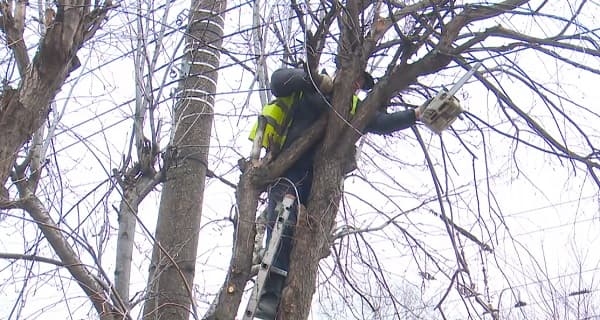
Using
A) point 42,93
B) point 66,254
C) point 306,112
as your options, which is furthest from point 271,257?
point 42,93

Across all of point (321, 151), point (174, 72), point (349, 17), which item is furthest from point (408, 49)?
point (174, 72)

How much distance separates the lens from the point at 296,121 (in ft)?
13.5

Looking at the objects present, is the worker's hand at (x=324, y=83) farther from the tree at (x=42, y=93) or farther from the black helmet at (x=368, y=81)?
the tree at (x=42, y=93)

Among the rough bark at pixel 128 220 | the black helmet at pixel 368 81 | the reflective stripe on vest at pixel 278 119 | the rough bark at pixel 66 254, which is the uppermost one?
the black helmet at pixel 368 81

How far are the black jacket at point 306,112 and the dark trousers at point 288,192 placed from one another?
0.07 metres

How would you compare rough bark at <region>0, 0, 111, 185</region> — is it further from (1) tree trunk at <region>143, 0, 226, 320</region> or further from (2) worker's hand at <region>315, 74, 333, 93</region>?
(2) worker's hand at <region>315, 74, 333, 93</region>

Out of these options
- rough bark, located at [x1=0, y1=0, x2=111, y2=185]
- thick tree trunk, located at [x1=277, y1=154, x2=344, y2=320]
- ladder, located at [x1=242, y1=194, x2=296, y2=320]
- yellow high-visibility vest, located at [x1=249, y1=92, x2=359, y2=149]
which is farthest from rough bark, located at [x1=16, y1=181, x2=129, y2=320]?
yellow high-visibility vest, located at [x1=249, y1=92, x2=359, y2=149]

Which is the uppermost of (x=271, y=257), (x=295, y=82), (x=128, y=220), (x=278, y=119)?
(x=295, y=82)

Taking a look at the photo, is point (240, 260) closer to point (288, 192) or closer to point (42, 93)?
point (288, 192)

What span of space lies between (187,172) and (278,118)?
25.6 inches

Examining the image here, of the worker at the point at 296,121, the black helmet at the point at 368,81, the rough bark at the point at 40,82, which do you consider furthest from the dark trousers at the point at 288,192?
the rough bark at the point at 40,82

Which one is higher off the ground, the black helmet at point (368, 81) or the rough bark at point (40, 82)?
the black helmet at point (368, 81)

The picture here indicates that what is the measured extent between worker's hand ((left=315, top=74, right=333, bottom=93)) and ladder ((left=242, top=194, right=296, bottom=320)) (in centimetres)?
58

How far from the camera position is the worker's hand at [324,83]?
386cm
